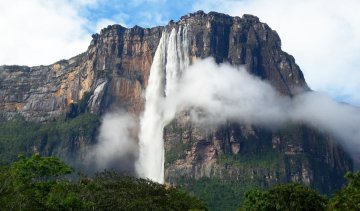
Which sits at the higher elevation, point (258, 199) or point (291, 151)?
point (291, 151)

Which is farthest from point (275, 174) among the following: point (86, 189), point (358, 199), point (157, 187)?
point (358, 199)

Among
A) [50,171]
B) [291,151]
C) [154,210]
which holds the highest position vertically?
[291,151]

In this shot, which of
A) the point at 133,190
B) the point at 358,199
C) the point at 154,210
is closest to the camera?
the point at 358,199

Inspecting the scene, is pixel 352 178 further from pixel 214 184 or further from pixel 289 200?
pixel 214 184

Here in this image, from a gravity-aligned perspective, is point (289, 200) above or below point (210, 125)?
below

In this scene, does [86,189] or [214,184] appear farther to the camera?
[214,184]

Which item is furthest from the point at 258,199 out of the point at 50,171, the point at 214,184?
the point at 214,184

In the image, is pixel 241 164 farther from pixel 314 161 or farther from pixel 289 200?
pixel 289 200

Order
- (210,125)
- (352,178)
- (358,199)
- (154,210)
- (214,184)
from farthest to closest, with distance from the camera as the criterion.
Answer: (210,125) → (214,184) → (154,210) → (352,178) → (358,199)

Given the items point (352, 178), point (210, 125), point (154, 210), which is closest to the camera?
point (352, 178)

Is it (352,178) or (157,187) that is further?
(157,187)
